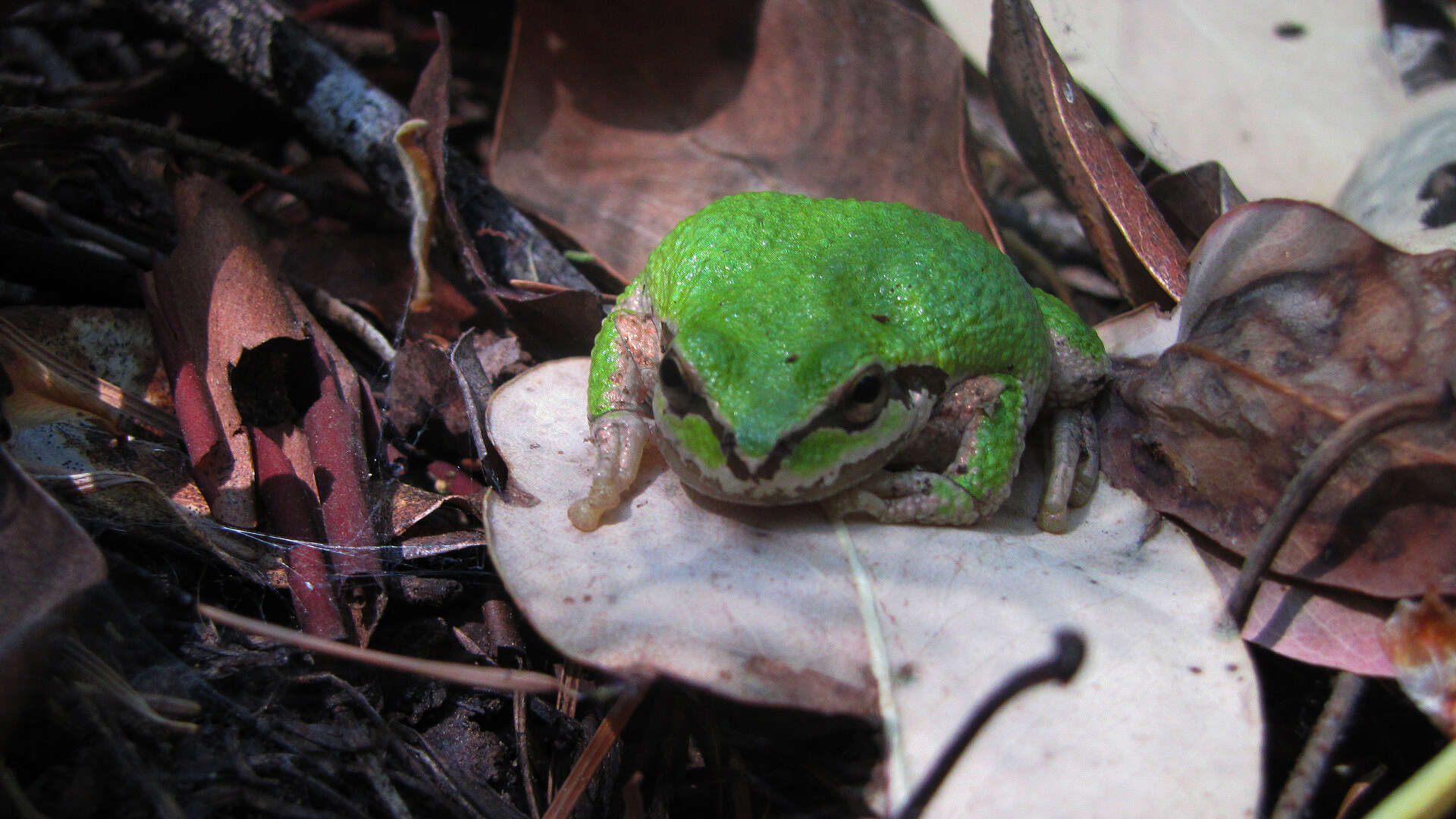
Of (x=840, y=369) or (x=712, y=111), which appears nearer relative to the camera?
(x=840, y=369)

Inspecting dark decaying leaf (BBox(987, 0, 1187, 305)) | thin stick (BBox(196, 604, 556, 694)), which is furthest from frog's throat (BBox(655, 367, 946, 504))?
dark decaying leaf (BBox(987, 0, 1187, 305))

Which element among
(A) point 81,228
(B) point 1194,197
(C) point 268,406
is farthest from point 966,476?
(A) point 81,228

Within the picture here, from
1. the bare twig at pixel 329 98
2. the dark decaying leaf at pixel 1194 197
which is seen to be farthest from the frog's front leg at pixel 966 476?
the bare twig at pixel 329 98

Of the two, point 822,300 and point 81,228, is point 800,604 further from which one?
A: point 81,228

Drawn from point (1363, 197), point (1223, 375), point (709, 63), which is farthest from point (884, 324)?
point (1363, 197)

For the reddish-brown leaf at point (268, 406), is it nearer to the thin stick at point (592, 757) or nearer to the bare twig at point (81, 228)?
the bare twig at point (81, 228)

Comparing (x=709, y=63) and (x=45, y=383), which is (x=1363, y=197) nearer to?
(x=709, y=63)

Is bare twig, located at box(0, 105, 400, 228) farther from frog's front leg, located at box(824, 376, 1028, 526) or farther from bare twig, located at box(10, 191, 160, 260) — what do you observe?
frog's front leg, located at box(824, 376, 1028, 526)
